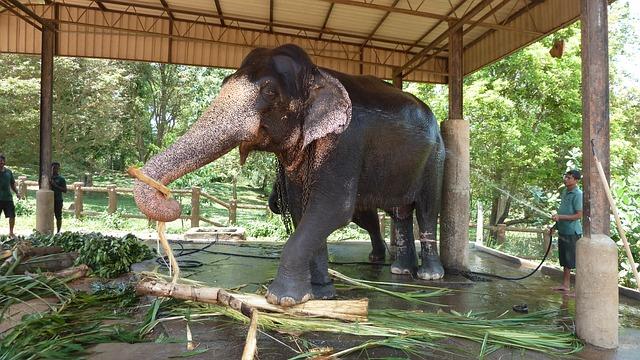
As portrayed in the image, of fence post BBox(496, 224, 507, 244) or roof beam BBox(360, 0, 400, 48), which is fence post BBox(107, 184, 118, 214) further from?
fence post BBox(496, 224, 507, 244)

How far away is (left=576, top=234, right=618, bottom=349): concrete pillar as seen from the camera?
3.34 metres

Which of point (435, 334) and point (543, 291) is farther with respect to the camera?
point (543, 291)

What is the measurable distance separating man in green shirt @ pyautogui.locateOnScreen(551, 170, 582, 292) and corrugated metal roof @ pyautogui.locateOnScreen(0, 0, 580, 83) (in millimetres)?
3675

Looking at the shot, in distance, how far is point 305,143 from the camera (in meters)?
3.71

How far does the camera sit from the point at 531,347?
126 inches

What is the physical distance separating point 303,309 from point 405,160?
2242 millimetres

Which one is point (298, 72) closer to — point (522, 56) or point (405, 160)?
point (405, 160)

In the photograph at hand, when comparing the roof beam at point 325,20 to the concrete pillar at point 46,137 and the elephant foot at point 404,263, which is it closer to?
the elephant foot at point 404,263

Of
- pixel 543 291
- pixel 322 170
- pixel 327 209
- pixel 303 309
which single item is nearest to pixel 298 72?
pixel 322 170

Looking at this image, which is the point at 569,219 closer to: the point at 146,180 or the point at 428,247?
the point at 428,247

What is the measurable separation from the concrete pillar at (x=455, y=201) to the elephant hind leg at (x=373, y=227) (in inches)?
36.3

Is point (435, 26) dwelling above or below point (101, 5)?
below

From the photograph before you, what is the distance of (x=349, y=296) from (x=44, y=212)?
7.01 meters

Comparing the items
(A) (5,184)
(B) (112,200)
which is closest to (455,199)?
(A) (5,184)
